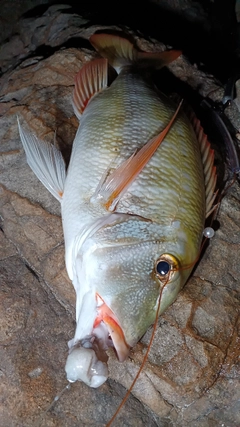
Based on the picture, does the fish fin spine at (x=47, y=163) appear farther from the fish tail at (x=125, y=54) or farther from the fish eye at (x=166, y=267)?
the fish tail at (x=125, y=54)

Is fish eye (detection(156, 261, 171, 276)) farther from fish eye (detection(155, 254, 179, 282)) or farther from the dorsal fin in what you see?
the dorsal fin

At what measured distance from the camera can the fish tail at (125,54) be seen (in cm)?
369

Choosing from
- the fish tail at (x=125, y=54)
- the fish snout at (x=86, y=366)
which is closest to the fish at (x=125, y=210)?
the fish snout at (x=86, y=366)

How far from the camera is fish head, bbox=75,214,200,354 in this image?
2.37 metres

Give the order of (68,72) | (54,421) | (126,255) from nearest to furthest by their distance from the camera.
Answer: (126,255)
(54,421)
(68,72)

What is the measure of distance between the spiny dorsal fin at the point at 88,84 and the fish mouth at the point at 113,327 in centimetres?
171

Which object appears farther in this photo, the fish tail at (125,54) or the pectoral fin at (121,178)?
the fish tail at (125,54)

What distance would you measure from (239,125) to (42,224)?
2.21 m

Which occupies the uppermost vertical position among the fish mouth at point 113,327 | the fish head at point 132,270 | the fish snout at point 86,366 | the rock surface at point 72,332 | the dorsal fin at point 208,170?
the dorsal fin at point 208,170

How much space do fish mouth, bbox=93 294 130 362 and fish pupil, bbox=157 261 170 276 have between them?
0.38 meters

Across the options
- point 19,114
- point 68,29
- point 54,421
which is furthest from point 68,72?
point 54,421

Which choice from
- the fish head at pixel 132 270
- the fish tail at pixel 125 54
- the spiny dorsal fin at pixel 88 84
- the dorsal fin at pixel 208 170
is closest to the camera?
the fish head at pixel 132 270

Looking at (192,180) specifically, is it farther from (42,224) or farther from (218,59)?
(218,59)

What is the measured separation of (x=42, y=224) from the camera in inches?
127
